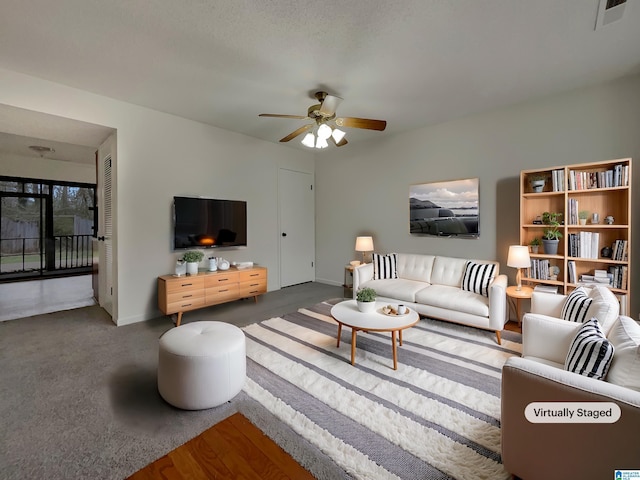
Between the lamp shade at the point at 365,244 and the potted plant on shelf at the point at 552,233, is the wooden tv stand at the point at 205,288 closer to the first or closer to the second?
the lamp shade at the point at 365,244

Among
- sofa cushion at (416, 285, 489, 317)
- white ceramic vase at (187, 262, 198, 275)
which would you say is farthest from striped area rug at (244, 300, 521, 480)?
white ceramic vase at (187, 262, 198, 275)

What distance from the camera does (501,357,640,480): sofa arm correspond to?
1052 mm

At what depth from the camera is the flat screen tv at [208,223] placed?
396 centimetres

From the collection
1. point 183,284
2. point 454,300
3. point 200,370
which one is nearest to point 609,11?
point 454,300

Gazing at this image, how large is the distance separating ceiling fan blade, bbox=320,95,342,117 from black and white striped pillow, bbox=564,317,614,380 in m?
2.68

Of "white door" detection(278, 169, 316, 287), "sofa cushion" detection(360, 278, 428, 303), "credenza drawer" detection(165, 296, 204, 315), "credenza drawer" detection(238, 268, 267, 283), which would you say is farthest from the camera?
"white door" detection(278, 169, 316, 287)

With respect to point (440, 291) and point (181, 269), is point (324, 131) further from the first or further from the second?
point (181, 269)

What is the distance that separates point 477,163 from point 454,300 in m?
1.94

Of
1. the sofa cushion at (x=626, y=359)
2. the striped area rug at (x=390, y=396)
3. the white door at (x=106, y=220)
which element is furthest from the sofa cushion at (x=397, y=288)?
the white door at (x=106, y=220)

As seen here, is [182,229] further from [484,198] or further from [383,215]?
[484,198]

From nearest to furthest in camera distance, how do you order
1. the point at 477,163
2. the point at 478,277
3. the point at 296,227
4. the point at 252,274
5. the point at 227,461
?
1. the point at 227,461
2. the point at 478,277
3. the point at 477,163
4. the point at 252,274
5. the point at 296,227

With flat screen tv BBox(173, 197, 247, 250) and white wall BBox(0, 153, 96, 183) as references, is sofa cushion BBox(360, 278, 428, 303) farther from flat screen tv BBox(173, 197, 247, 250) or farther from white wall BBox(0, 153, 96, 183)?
white wall BBox(0, 153, 96, 183)

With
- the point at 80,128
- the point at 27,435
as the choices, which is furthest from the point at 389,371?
the point at 80,128

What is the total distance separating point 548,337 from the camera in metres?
1.92
